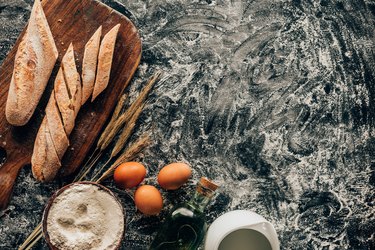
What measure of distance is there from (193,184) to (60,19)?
61 centimetres

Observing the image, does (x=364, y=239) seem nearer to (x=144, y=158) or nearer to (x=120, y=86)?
(x=144, y=158)

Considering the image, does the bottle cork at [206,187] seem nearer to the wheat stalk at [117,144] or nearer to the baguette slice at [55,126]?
the wheat stalk at [117,144]

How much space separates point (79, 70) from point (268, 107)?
0.57 m

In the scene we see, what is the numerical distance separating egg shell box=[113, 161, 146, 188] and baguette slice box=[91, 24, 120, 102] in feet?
0.70

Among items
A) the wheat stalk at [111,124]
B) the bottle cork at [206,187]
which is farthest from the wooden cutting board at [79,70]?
the bottle cork at [206,187]

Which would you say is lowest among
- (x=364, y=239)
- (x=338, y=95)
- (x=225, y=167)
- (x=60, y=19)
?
(x=364, y=239)

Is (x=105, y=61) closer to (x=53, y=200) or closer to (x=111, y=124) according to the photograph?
(x=111, y=124)

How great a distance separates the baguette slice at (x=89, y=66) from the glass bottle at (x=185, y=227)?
1.36 feet

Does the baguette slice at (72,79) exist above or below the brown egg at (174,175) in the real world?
above

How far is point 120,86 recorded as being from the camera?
1521 mm

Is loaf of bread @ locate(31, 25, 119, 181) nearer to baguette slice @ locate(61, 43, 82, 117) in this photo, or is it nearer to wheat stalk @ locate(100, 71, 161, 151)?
baguette slice @ locate(61, 43, 82, 117)

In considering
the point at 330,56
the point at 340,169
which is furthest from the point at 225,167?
the point at 330,56

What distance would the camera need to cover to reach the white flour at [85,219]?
4.56 feet

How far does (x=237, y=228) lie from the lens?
1.33 meters
